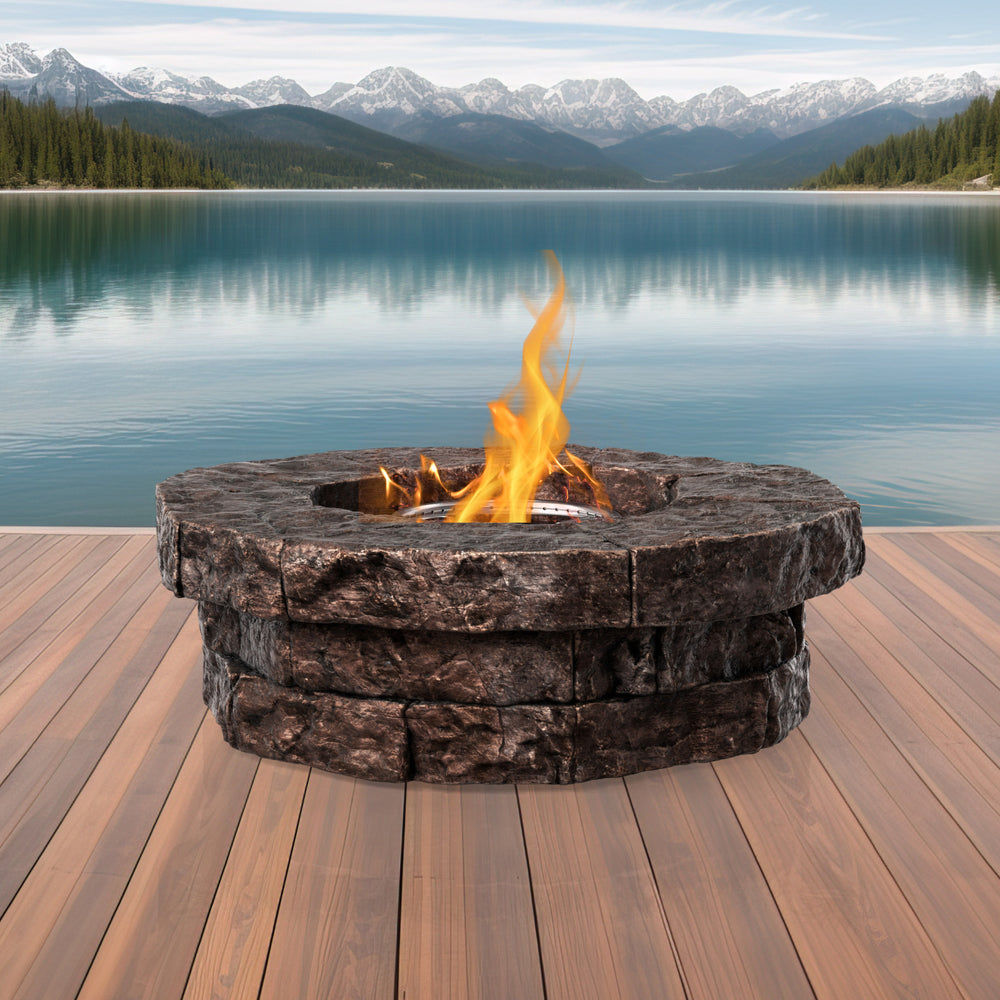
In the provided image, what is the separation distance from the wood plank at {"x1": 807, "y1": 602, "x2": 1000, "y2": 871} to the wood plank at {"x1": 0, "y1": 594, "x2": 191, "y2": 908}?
7.48 ft

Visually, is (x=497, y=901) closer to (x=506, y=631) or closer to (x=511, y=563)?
(x=506, y=631)

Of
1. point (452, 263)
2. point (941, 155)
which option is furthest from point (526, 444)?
point (941, 155)

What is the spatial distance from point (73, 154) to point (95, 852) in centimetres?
9925

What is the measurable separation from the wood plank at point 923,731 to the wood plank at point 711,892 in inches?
23.2

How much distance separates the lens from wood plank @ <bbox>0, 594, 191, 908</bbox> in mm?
2746

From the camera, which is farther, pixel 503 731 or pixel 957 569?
pixel 957 569

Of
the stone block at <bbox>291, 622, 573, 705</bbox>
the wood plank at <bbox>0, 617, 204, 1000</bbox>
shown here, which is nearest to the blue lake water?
the wood plank at <bbox>0, 617, 204, 1000</bbox>

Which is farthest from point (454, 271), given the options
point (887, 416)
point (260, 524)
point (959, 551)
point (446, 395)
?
point (260, 524)

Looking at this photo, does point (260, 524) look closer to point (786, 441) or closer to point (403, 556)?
point (403, 556)

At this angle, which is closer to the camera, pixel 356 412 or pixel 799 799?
pixel 799 799

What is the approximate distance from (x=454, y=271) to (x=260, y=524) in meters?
23.4

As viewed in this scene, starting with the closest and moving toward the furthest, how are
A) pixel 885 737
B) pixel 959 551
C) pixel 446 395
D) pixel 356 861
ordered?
1. pixel 356 861
2. pixel 885 737
3. pixel 959 551
4. pixel 446 395

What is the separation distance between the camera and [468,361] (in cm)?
1424

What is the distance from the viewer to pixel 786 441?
10219 millimetres
